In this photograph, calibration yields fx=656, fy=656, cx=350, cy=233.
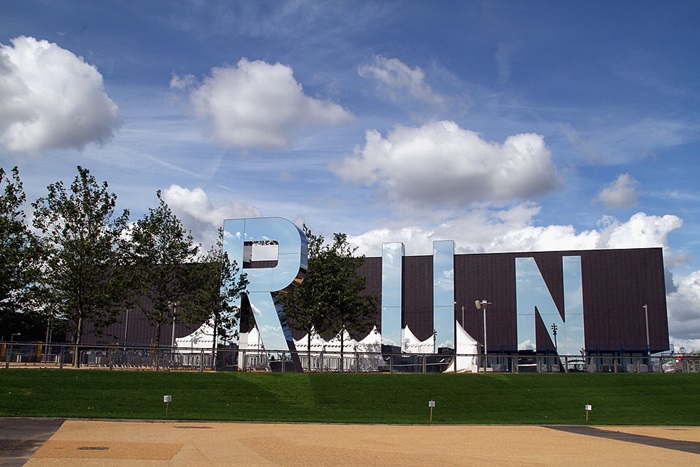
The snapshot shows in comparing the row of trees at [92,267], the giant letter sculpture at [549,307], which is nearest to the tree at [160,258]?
the row of trees at [92,267]

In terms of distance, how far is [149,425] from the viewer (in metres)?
24.2

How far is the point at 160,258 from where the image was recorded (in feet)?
140

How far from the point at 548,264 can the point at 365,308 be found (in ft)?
111

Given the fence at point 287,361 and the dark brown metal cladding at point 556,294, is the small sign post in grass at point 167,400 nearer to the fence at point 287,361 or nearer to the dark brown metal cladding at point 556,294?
the fence at point 287,361

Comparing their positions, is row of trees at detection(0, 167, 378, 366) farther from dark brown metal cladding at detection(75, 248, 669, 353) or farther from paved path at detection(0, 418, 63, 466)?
dark brown metal cladding at detection(75, 248, 669, 353)

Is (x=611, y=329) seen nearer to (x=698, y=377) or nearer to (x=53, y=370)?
(x=698, y=377)

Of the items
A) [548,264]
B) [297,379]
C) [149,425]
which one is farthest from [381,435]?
[548,264]

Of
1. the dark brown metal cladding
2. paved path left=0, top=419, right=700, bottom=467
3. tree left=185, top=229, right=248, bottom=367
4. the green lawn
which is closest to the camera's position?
paved path left=0, top=419, right=700, bottom=467

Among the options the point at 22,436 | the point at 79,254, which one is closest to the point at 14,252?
the point at 79,254

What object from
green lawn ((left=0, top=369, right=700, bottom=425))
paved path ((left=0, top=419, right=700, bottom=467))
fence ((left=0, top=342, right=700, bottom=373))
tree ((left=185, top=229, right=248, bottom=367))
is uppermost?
tree ((left=185, top=229, right=248, bottom=367))

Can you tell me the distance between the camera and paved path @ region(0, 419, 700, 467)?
55.7 feet

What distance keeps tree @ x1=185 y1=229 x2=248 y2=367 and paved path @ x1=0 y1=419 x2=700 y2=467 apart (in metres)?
17.6

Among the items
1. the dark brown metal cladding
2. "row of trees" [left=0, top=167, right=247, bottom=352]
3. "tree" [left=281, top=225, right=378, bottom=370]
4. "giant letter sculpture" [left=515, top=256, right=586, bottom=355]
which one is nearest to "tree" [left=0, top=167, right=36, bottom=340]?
"row of trees" [left=0, top=167, right=247, bottom=352]

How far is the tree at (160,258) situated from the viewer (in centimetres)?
4181
